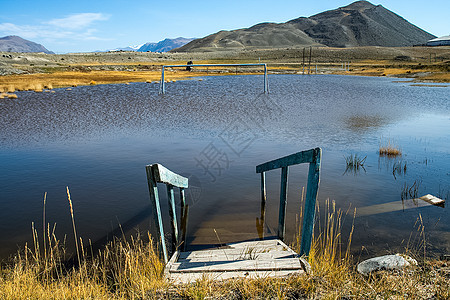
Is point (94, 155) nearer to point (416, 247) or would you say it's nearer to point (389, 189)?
point (389, 189)

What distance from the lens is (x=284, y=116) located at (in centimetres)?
1780

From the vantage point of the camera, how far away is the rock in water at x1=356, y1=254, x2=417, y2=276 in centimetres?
423

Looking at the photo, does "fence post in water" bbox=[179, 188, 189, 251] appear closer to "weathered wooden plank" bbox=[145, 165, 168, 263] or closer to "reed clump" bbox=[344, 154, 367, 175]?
"weathered wooden plank" bbox=[145, 165, 168, 263]

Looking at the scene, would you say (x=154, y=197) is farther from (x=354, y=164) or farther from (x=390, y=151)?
(x=390, y=151)

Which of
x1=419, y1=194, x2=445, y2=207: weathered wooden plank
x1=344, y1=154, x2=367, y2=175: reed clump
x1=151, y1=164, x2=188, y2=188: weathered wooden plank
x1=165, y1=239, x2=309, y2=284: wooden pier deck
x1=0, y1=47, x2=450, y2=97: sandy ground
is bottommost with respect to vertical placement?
x1=419, y1=194, x2=445, y2=207: weathered wooden plank

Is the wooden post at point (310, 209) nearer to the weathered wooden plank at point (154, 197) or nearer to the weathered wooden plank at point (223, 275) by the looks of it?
the weathered wooden plank at point (223, 275)

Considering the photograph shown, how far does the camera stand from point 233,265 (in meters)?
3.98

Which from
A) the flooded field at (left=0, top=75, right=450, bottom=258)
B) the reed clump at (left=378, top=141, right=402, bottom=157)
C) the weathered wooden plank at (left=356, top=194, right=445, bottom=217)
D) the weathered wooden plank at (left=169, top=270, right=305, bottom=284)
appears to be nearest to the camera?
the weathered wooden plank at (left=169, top=270, right=305, bottom=284)

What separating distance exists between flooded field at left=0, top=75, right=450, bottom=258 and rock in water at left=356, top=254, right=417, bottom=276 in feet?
3.09

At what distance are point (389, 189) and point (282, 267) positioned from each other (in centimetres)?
518

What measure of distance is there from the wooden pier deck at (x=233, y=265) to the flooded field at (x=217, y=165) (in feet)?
4.33

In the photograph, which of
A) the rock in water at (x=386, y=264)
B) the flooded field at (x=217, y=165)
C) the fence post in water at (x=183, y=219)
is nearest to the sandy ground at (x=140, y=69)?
the flooded field at (x=217, y=165)

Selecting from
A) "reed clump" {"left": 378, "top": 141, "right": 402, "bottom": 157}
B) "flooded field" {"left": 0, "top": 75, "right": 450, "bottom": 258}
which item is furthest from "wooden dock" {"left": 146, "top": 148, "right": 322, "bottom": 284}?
"reed clump" {"left": 378, "top": 141, "right": 402, "bottom": 157}

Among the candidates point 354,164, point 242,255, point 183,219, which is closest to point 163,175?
point 242,255
